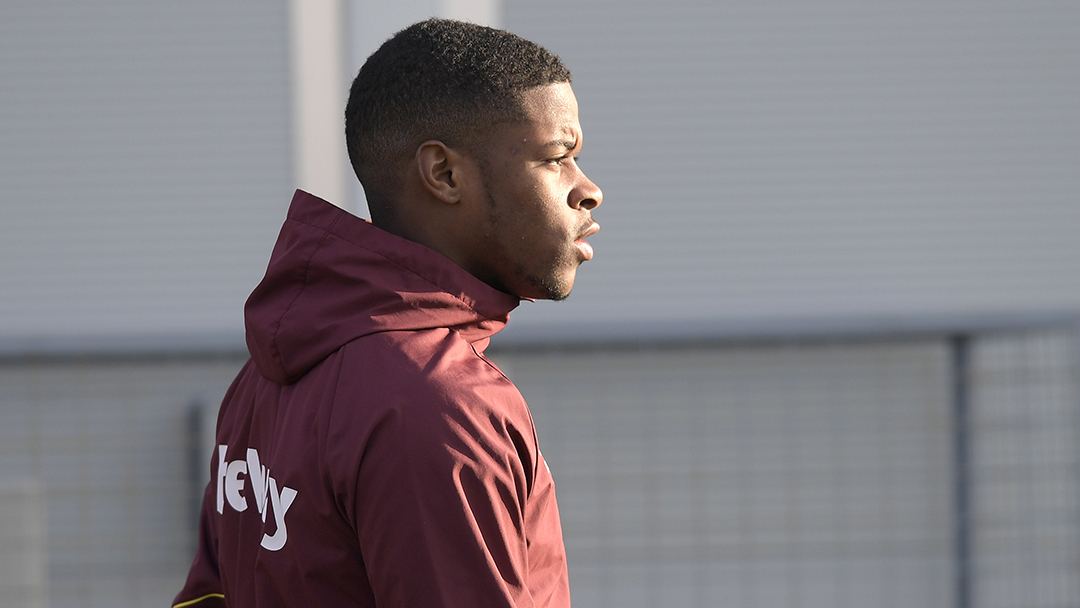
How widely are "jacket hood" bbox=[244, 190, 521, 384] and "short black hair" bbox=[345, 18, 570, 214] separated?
113mm

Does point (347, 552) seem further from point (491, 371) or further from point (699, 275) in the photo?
point (699, 275)

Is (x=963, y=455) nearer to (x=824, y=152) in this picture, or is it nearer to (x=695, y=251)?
(x=695, y=251)

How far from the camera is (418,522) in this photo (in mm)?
1067

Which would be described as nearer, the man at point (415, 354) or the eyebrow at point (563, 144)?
the man at point (415, 354)

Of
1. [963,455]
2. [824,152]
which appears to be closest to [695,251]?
[824,152]

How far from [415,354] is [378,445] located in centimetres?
13

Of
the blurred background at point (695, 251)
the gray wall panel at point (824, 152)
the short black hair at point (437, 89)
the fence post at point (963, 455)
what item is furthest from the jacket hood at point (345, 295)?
the gray wall panel at point (824, 152)

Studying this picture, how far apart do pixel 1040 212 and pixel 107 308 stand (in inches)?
186

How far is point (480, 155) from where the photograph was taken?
4.28 feet

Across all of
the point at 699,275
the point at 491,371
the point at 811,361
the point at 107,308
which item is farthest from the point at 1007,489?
the point at 107,308

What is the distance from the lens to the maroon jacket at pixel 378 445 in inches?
42.3

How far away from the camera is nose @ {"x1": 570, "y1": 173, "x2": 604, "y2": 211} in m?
1.37

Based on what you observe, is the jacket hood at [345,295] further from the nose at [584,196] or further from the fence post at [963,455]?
the fence post at [963,455]

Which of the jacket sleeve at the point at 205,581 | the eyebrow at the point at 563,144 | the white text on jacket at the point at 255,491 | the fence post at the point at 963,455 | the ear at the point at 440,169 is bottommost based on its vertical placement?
the fence post at the point at 963,455
